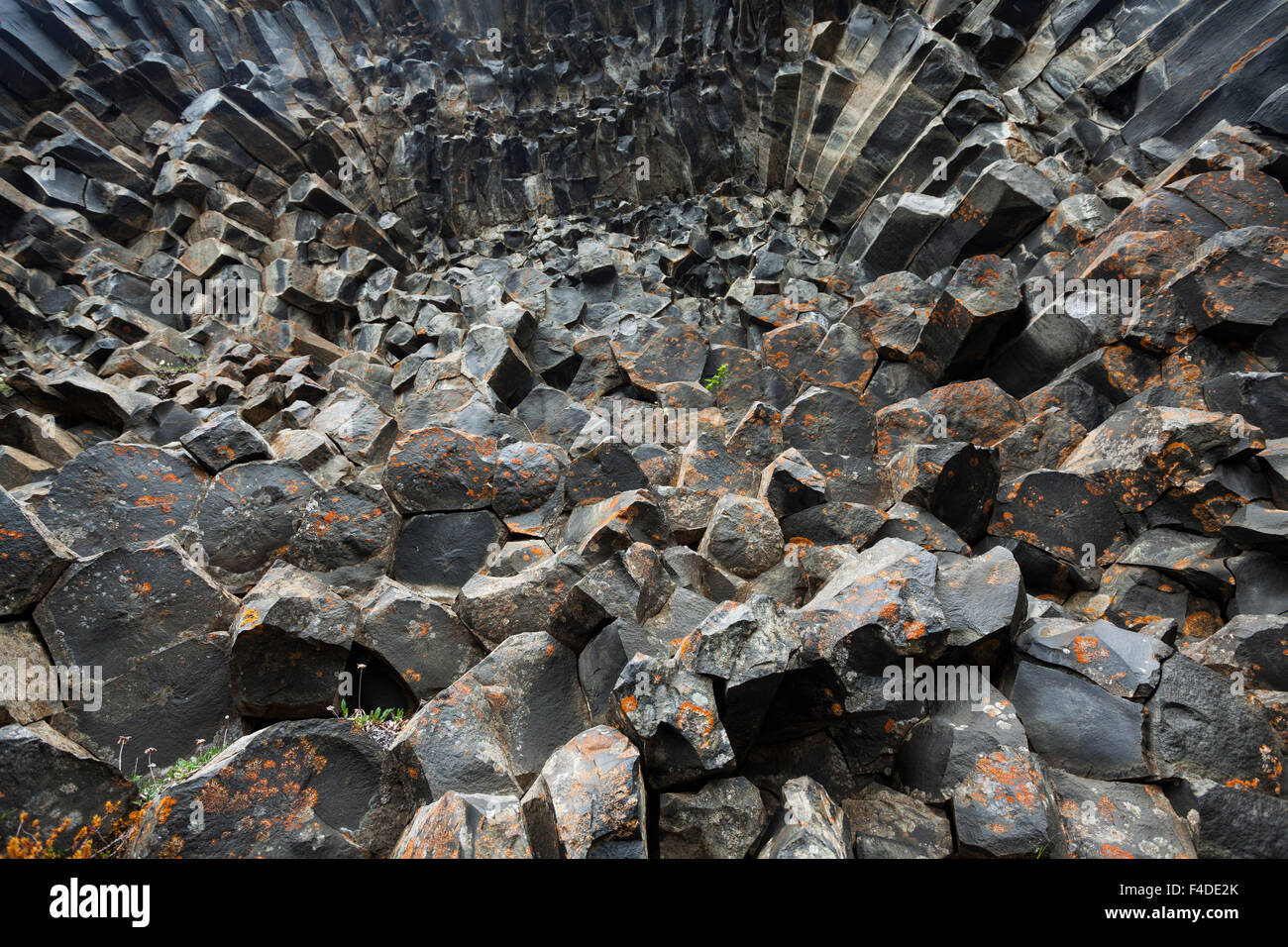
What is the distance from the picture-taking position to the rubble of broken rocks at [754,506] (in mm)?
3812

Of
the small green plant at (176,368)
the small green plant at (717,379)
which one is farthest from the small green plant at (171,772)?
the small green plant at (176,368)

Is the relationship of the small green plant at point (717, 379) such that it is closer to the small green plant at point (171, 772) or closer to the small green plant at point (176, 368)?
the small green plant at point (171, 772)

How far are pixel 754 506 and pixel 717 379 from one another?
4535 millimetres

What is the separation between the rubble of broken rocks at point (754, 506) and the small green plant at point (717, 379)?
0.25 feet

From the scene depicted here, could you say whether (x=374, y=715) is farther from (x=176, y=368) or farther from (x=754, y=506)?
(x=176, y=368)

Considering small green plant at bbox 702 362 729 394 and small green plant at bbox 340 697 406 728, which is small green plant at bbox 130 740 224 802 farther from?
small green plant at bbox 702 362 729 394

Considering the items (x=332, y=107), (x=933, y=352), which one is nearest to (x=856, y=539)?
(x=933, y=352)

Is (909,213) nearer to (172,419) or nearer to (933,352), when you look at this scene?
(933,352)

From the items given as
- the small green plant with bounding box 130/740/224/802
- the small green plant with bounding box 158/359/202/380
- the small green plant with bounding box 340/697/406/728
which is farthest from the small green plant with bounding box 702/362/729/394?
the small green plant with bounding box 158/359/202/380

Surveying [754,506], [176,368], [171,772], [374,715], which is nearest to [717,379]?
[754,506]

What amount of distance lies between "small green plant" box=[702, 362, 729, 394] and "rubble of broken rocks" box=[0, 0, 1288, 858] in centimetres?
8

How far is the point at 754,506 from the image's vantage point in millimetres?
6012

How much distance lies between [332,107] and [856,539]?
22.3 metres

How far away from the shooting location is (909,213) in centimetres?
1187
